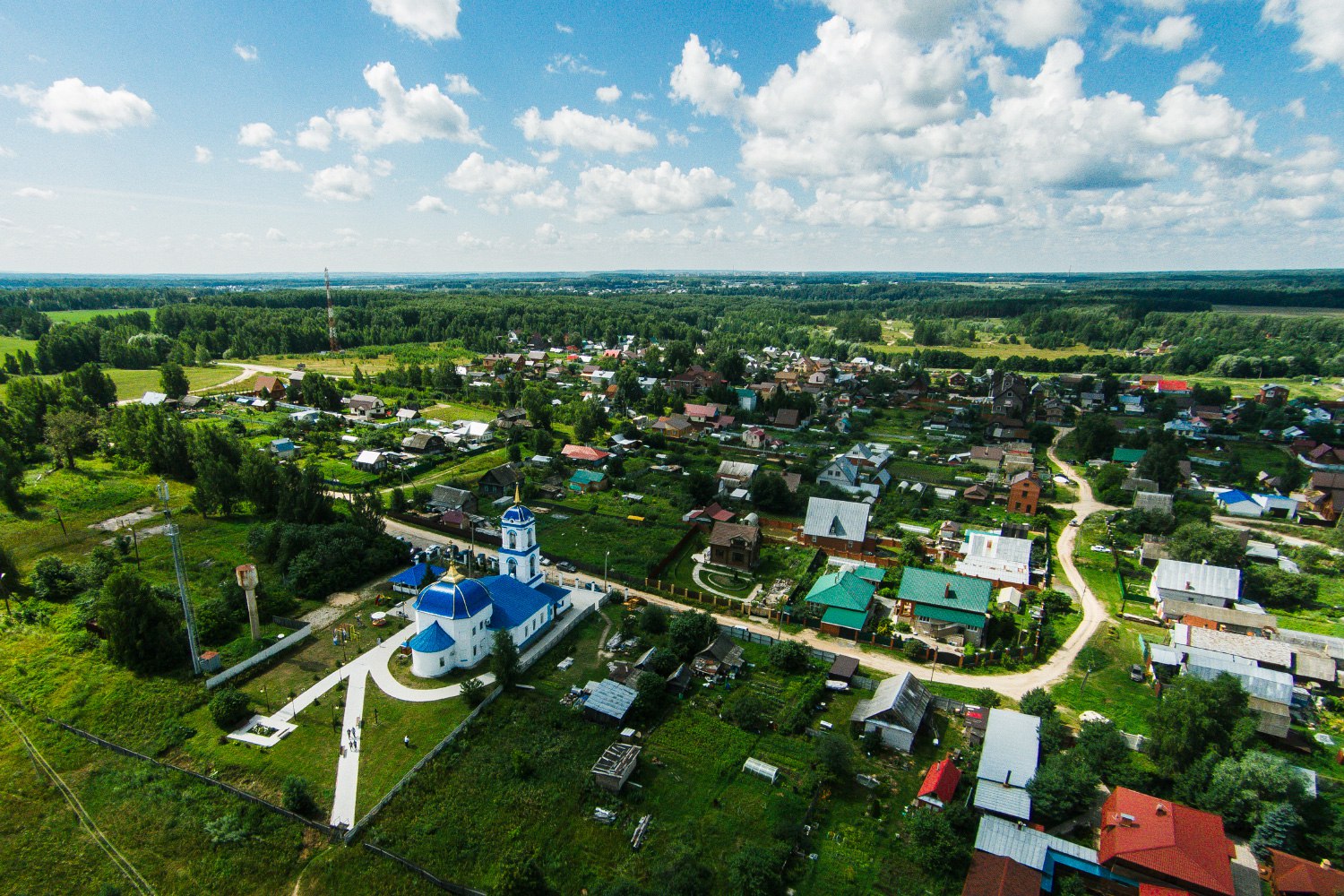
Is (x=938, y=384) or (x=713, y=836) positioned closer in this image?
(x=713, y=836)

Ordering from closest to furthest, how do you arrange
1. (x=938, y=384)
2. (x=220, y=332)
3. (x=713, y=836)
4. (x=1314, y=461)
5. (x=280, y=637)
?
(x=713, y=836) → (x=280, y=637) → (x=1314, y=461) → (x=938, y=384) → (x=220, y=332)

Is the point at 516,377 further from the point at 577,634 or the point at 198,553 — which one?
the point at 577,634

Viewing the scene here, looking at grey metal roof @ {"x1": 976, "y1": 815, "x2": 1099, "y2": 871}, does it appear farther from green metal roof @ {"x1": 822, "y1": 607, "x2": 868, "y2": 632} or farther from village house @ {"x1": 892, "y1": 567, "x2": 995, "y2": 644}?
village house @ {"x1": 892, "y1": 567, "x2": 995, "y2": 644}

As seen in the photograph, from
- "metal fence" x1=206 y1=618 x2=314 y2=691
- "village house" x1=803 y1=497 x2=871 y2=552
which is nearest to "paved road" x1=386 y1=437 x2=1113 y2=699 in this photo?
"village house" x1=803 y1=497 x2=871 y2=552

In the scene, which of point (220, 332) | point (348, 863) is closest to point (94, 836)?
point (348, 863)

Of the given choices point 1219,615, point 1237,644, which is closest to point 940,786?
point 1237,644

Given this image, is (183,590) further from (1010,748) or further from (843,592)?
(1010,748)

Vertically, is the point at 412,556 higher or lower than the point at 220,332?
lower
